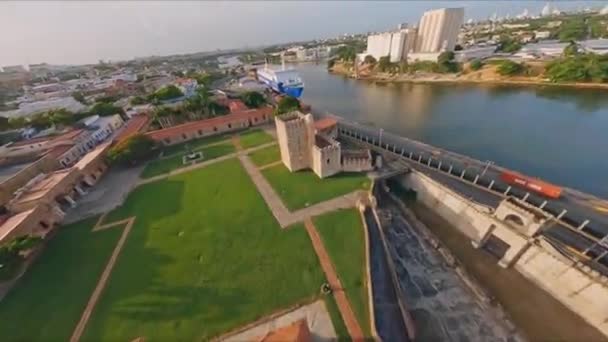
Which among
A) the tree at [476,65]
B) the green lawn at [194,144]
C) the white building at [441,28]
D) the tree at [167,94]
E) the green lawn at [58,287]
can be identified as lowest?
the green lawn at [194,144]

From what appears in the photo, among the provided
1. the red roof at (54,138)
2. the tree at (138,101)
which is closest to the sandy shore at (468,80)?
the tree at (138,101)

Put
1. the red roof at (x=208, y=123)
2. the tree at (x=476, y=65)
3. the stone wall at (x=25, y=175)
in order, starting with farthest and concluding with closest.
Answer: the tree at (x=476, y=65) < the red roof at (x=208, y=123) < the stone wall at (x=25, y=175)

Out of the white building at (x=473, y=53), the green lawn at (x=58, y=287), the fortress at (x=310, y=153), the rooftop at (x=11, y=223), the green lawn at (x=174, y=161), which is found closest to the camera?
the green lawn at (x=58, y=287)

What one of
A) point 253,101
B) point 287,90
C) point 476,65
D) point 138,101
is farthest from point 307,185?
point 476,65

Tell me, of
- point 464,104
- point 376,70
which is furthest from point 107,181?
point 376,70

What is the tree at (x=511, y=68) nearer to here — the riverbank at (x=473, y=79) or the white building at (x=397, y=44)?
the riverbank at (x=473, y=79)

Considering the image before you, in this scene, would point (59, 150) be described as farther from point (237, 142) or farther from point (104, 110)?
point (237, 142)

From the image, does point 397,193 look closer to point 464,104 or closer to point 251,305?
point 251,305
